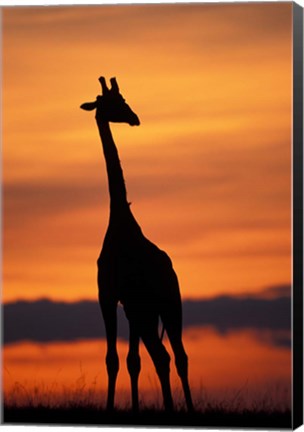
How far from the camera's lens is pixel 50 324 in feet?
52.3

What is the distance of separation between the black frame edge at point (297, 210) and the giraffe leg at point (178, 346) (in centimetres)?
86

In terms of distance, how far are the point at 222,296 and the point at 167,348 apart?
62 cm

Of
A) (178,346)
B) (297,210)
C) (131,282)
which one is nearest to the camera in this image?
(297,210)

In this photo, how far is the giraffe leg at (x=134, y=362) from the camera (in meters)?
15.7

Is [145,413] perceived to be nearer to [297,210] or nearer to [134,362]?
[134,362]

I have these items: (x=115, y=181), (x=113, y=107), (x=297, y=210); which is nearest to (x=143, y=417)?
(x=115, y=181)

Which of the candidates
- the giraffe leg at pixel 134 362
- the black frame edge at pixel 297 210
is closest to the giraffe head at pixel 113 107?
the black frame edge at pixel 297 210

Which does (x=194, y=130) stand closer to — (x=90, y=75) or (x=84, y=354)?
(x=90, y=75)

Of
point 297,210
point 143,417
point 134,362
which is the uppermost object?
point 297,210

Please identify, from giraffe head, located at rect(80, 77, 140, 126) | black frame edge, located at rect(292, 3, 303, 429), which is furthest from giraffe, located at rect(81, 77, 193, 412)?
black frame edge, located at rect(292, 3, 303, 429)

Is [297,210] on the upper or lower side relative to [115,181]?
lower

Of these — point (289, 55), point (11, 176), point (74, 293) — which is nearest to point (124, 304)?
point (74, 293)

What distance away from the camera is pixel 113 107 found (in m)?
15.8

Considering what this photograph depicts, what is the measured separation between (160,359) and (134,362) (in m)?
0.21
